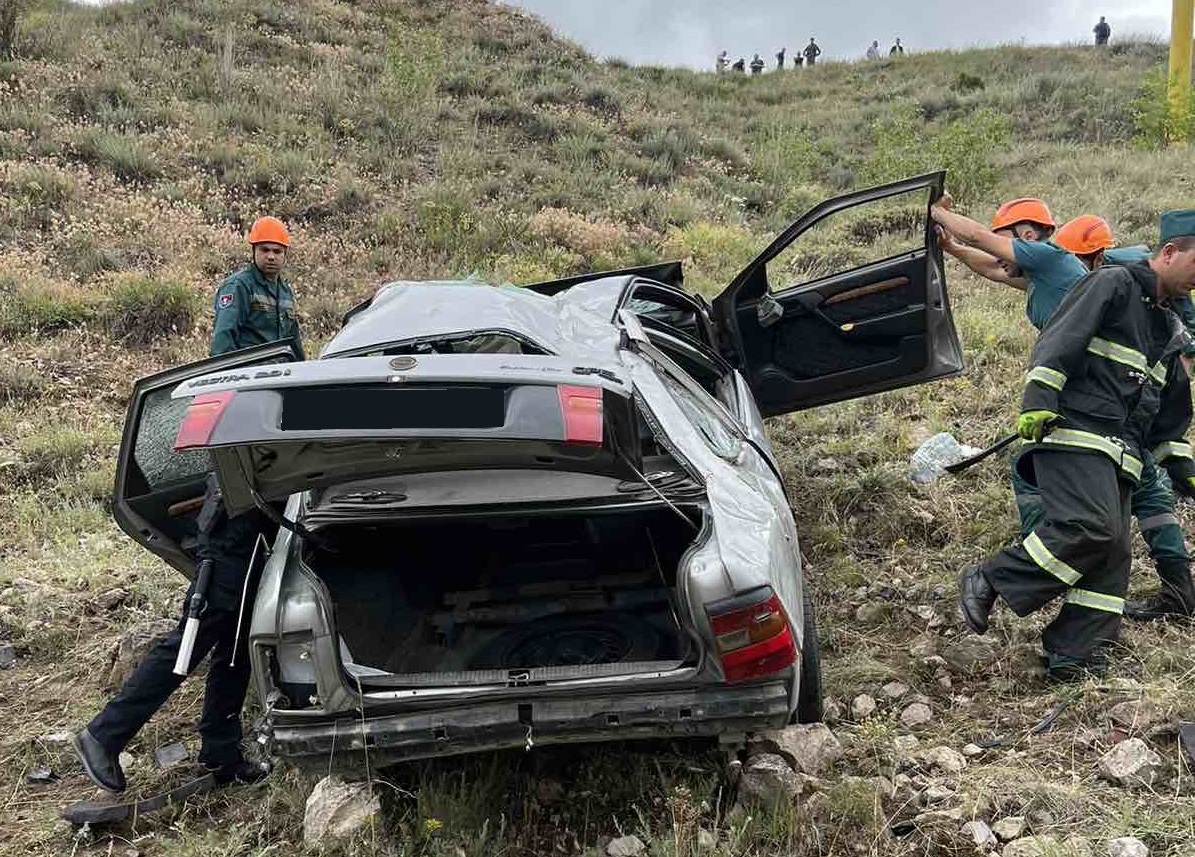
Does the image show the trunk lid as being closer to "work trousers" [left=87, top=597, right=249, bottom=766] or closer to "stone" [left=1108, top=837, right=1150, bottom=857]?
"work trousers" [left=87, top=597, right=249, bottom=766]

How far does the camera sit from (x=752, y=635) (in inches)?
103

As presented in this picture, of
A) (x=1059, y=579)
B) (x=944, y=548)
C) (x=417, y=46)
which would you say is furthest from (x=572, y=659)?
(x=417, y=46)

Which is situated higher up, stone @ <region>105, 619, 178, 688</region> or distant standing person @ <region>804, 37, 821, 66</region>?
distant standing person @ <region>804, 37, 821, 66</region>

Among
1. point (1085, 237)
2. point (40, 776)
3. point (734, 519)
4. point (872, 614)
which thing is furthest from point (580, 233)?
point (734, 519)

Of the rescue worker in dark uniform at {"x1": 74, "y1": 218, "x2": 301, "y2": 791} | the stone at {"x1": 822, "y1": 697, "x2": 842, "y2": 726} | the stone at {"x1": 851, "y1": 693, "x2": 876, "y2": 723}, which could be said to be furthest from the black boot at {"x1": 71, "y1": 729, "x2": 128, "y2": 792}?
the stone at {"x1": 851, "y1": 693, "x2": 876, "y2": 723}

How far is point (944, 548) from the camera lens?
488cm

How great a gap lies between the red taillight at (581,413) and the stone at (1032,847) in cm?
162

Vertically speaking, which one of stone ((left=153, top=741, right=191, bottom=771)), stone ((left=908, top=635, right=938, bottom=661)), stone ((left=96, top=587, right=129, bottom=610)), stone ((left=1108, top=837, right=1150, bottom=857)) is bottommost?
stone ((left=153, top=741, right=191, bottom=771))

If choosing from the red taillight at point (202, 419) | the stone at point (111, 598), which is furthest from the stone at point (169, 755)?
the red taillight at point (202, 419)

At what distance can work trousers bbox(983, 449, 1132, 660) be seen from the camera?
3.48 metres

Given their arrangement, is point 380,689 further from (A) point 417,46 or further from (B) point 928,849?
(A) point 417,46

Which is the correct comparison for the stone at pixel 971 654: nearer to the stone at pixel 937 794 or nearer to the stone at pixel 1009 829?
the stone at pixel 937 794

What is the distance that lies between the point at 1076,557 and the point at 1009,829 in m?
1.23

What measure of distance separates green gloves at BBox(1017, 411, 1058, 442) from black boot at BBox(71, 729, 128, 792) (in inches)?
142
